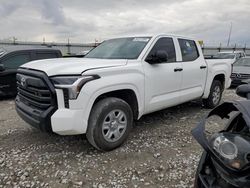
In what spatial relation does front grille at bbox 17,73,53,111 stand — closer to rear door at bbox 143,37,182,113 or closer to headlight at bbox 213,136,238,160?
rear door at bbox 143,37,182,113

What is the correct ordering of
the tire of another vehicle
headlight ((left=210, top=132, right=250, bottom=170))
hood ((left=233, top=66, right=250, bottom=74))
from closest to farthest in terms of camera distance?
headlight ((left=210, top=132, right=250, bottom=170)), the tire of another vehicle, hood ((left=233, top=66, right=250, bottom=74))

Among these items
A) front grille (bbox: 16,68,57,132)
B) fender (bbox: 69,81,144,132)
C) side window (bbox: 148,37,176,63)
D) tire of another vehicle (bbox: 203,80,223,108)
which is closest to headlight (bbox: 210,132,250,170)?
fender (bbox: 69,81,144,132)

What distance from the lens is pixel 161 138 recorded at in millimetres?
4254

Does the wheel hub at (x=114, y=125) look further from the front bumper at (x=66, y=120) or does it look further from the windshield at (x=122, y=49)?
the windshield at (x=122, y=49)

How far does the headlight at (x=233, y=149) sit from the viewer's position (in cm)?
156

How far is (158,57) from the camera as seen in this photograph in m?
4.14

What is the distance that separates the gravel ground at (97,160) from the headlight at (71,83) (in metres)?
0.99

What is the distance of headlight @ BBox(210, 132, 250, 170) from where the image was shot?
5.12ft

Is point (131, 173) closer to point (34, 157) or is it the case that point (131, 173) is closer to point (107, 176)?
point (107, 176)

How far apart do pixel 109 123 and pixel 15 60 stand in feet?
16.1

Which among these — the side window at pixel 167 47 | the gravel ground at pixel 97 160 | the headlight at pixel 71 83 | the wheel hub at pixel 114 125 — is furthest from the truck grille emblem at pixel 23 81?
the side window at pixel 167 47

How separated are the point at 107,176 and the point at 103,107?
0.93 m

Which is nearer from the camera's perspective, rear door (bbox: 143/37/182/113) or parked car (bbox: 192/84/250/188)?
parked car (bbox: 192/84/250/188)

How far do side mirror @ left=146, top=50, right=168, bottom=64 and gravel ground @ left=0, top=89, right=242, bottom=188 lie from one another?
1.30 m
